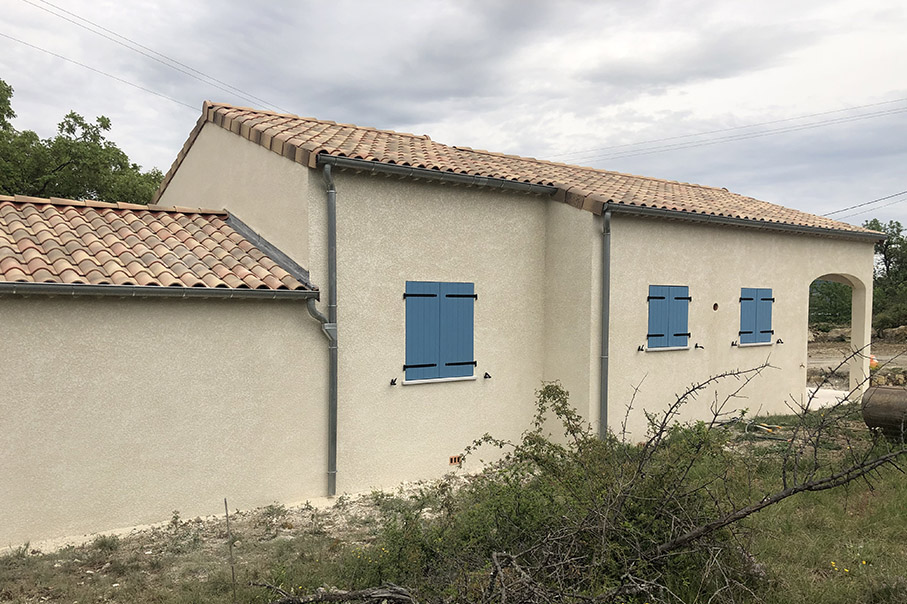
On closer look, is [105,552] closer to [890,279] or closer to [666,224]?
[666,224]

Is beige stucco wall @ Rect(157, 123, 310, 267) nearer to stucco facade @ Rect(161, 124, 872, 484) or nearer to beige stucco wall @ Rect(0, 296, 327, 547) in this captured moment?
stucco facade @ Rect(161, 124, 872, 484)

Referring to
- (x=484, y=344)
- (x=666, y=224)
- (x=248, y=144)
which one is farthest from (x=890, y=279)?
(x=248, y=144)

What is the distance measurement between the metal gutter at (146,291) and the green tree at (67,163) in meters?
15.8

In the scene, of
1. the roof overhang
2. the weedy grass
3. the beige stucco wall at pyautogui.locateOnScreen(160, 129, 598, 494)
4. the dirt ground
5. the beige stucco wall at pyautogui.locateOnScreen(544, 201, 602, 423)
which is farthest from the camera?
the dirt ground

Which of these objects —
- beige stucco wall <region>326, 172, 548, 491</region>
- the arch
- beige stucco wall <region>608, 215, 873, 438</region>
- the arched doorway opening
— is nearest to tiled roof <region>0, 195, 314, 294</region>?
beige stucco wall <region>326, 172, 548, 491</region>

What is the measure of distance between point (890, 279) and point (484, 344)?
1278 inches

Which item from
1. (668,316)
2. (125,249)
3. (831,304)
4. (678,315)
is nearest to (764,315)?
(678,315)

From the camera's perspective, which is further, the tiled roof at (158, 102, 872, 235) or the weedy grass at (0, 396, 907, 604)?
the tiled roof at (158, 102, 872, 235)

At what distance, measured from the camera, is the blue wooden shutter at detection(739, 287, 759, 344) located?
412 inches

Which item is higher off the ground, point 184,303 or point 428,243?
point 428,243

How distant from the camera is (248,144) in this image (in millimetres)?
7895

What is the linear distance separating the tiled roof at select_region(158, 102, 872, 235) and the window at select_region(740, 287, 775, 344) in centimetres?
127

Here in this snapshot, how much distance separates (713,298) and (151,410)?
8356 millimetres

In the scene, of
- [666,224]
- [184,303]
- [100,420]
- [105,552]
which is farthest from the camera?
[666,224]
